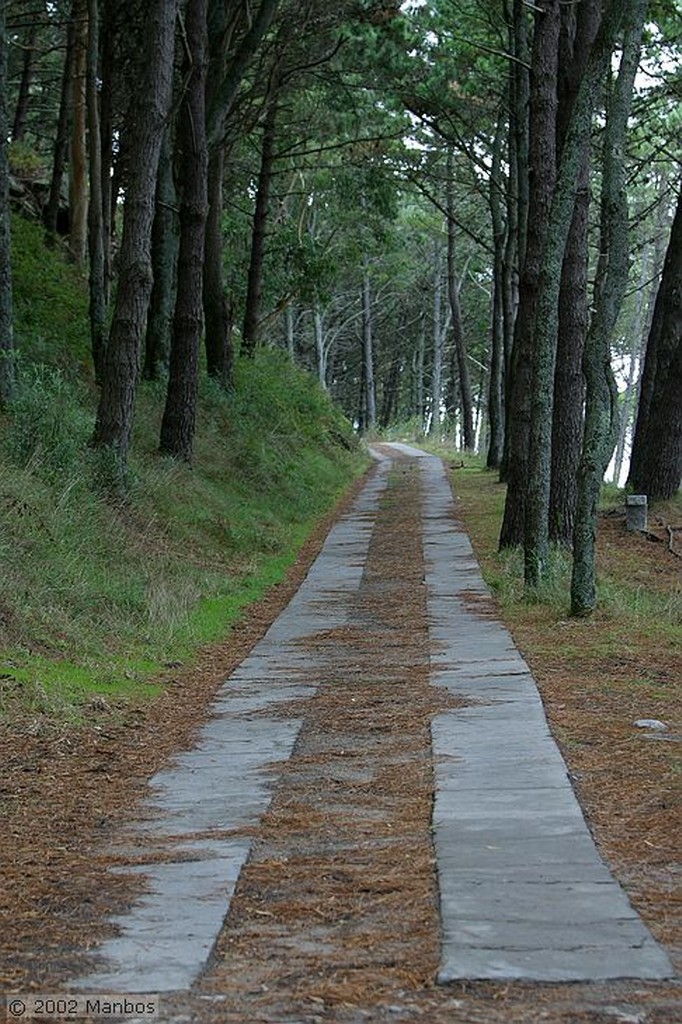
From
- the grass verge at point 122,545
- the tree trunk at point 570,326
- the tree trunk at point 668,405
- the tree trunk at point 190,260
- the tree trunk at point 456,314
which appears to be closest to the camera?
the grass verge at point 122,545

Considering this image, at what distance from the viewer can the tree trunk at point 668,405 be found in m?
20.0

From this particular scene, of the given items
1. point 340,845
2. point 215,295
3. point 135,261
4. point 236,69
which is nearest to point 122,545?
point 135,261

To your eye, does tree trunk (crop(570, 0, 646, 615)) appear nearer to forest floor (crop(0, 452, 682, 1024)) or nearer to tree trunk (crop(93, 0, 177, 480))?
forest floor (crop(0, 452, 682, 1024))

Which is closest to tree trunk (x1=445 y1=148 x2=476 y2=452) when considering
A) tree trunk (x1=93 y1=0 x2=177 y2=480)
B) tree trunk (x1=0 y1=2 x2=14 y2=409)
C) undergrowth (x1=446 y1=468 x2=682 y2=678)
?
undergrowth (x1=446 y1=468 x2=682 y2=678)

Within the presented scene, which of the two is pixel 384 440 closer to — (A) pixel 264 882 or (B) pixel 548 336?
(B) pixel 548 336

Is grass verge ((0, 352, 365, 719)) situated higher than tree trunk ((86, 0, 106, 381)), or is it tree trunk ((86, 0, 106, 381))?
tree trunk ((86, 0, 106, 381))

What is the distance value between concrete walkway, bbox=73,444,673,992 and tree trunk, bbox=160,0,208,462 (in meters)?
8.96

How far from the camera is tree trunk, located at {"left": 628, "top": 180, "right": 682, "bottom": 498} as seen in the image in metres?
20.0

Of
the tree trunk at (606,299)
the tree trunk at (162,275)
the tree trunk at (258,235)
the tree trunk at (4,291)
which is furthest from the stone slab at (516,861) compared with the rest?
the tree trunk at (258,235)

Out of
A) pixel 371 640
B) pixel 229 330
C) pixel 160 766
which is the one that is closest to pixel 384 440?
pixel 229 330

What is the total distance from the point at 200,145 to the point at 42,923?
50.6ft

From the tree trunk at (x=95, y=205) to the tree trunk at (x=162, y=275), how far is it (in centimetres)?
268

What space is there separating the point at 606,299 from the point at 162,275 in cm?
1131

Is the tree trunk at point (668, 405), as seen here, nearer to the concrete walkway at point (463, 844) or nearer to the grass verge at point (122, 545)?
the grass verge at point (122, 545)
